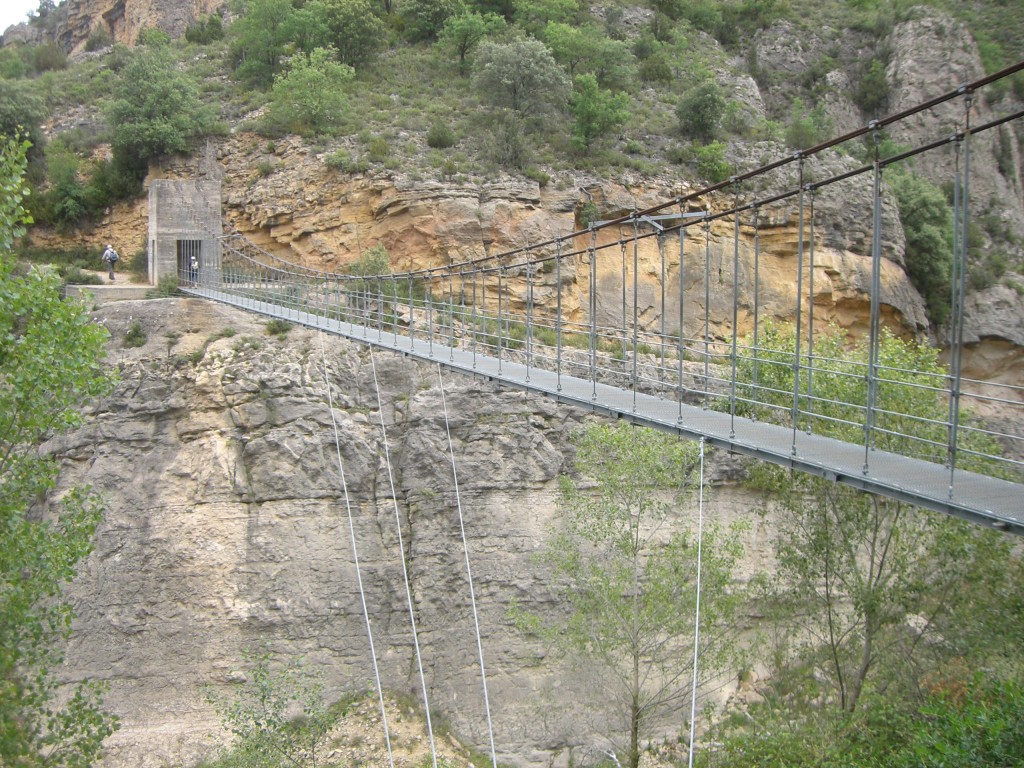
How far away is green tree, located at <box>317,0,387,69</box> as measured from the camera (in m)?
20.1

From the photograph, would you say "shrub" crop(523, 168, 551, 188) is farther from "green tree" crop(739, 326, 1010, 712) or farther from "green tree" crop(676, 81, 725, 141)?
"green tree" crop(739, 326, 1010, 712)

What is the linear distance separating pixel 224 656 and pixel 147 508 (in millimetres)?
2264

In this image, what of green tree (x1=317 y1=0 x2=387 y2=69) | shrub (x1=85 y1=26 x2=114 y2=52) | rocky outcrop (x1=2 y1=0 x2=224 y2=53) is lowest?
green tree (x1=317 y1=0 x2=387 y2=69)

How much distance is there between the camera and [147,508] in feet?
42.7

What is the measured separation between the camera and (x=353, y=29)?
2017cm

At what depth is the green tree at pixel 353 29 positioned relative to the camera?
20.1m

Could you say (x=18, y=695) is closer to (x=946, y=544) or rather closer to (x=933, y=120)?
(x=946, y=544)

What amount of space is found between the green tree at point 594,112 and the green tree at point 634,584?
8.10 meters

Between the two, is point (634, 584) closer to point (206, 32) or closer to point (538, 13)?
point (538, 13)

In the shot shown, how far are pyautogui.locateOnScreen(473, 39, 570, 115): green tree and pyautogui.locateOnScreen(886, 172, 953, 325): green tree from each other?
697 centimetres

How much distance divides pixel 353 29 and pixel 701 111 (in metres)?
7.49

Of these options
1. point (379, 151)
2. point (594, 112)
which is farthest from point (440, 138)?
point (594, 112)

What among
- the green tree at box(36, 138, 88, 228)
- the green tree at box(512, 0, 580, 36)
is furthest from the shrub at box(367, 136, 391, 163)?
the green tree at box(36, 138, 88, 228)

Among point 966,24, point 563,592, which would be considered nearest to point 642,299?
point 563,592
